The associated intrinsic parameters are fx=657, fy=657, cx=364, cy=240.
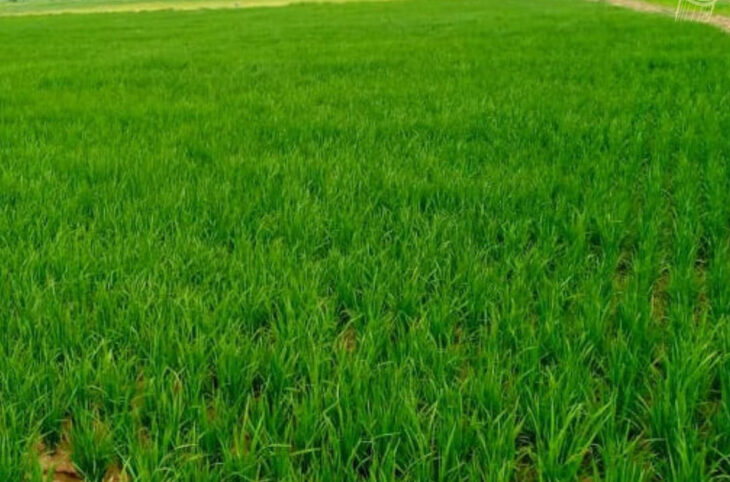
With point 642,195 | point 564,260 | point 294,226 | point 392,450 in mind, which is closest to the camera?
point 392,450

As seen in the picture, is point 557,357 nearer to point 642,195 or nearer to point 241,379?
point 241,379

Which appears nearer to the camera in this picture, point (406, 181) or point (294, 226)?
point (294, 226)

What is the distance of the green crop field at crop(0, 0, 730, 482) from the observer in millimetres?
1676

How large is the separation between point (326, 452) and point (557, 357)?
840 mm

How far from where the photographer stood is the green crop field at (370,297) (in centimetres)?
168

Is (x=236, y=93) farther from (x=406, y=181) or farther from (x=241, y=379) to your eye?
(x=241, y=379)

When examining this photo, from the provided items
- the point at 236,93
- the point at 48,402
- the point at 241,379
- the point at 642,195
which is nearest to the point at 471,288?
the point at 241,379

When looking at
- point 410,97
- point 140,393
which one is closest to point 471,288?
point 140,393

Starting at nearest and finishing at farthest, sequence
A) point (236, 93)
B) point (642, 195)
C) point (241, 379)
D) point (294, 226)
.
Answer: point (241, 379) < point (294, 226) < point (642, 195) < point (236, 93)

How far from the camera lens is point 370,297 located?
2439mm

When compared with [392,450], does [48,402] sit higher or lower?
lower

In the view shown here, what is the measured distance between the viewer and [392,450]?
5.05 ft

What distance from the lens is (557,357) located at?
2.04m

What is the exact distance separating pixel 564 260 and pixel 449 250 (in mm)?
503
